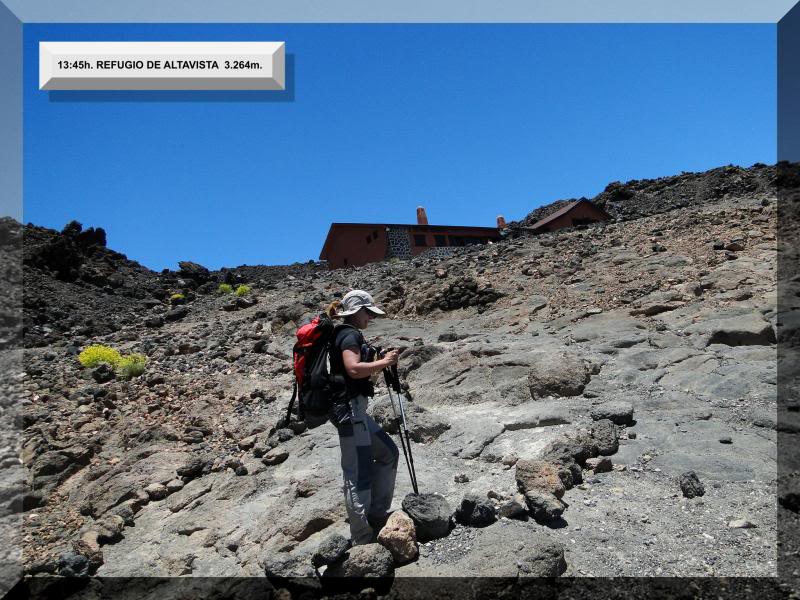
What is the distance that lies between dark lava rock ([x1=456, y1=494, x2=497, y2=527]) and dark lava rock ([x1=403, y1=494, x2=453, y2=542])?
0.15 metres

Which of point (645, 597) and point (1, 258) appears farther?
point (1, 258)

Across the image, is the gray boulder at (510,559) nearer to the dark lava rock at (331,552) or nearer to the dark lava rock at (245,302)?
the dark lava rock at (331,552)

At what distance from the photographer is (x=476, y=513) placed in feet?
16.0

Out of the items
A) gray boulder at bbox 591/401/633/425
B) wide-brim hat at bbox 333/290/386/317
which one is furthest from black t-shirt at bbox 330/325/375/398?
gray boulder at bbox 591/401/633/425

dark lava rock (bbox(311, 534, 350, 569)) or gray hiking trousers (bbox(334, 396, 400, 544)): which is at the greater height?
gray hiking trousers (bbox(334, 396, 400, 544))

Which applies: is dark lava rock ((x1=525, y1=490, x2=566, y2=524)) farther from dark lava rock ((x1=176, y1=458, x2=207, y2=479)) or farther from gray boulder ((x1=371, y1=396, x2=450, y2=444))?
dark lava rock ((x1=176, y1=458, x2=207, y2=479))

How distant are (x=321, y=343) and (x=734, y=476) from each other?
3.89 m

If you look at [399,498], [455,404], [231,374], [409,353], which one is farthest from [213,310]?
[399,498]

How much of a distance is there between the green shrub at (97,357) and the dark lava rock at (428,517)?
12.4 meters

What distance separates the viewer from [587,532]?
4.73 meters

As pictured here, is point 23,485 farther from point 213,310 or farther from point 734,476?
point 213,310

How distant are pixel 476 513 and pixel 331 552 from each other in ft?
3.97

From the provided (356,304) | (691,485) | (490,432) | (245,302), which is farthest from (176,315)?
(691,485)

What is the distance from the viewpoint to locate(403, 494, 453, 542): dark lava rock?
15.3ft
